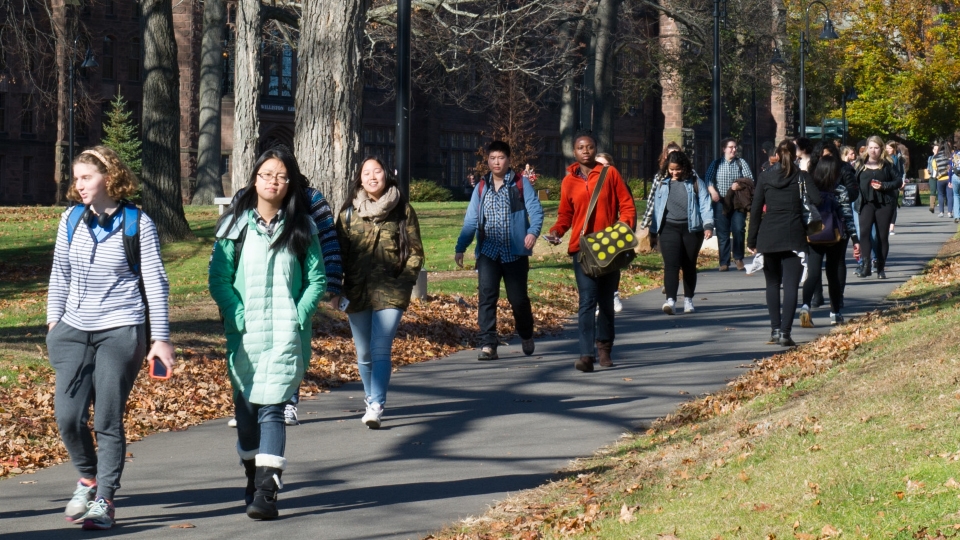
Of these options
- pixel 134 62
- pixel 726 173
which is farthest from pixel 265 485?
pixel 134 62

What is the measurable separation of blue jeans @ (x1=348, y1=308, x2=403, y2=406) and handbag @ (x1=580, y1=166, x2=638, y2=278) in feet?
8.13

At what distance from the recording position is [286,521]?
257 inches

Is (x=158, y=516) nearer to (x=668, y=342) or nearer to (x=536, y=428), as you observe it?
(x=536, y=428)

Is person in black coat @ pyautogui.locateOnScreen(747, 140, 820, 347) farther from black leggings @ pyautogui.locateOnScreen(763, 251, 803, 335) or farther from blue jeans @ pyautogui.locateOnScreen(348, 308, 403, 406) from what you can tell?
blue jeans @ pyautogui.locateOnScreen(348, 308, 403, 406)

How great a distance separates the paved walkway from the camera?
6578 mm

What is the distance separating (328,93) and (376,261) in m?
6.14

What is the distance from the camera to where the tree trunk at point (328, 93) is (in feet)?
48.3

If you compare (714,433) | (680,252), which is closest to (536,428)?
(714,433)

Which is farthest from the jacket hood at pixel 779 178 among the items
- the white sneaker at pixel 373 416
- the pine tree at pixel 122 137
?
the pine tree at pixel 122 137

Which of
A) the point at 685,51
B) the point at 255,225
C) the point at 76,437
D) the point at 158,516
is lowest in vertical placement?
the point at 158,516

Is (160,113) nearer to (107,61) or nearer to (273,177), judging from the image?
(273,177)

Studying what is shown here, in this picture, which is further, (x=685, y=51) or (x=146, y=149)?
(x=685, y=51)

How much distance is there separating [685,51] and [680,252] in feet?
103

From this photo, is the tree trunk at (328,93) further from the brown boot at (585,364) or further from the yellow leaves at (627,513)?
the yellow leaves at (627,513)
